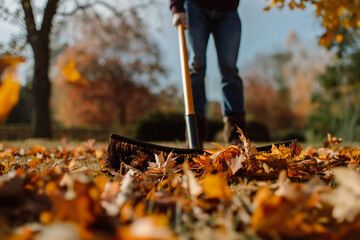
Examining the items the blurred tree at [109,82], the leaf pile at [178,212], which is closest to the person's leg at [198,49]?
the leaf pile at [178,212]

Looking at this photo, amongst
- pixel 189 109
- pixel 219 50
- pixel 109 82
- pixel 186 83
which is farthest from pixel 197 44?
pixel 109 82

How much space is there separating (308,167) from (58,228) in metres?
1.15

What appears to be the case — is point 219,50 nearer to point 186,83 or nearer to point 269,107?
point 186,83

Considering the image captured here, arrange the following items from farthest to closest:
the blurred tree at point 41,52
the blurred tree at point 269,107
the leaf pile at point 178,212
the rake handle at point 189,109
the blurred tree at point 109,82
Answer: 1. the blurred tree at point 269,107
2. the blurred tree at point 109,82
3. the blurred tree at point 41,52
4. the rake handle at point 189,109
5. the leaf pile at point 178,212

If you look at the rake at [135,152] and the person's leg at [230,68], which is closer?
the rake at [135,152]

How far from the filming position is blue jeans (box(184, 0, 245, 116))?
2.34 meters

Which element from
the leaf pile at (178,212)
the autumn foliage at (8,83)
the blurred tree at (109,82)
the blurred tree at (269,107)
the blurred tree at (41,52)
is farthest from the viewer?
the blurred tree at (269,107)

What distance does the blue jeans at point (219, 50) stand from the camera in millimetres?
2338

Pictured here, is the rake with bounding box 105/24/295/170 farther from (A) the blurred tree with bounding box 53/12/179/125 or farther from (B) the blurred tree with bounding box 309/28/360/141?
(A) the blurred tree with bounding box 53/12/179/125

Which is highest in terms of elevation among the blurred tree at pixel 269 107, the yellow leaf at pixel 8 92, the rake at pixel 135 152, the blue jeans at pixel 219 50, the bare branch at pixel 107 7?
the bare branch at pixel 107 7

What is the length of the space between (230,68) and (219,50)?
0.21 meters

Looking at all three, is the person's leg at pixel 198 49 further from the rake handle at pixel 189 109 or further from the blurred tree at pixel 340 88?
the blurred tree at pixel 340 88

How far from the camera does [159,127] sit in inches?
357

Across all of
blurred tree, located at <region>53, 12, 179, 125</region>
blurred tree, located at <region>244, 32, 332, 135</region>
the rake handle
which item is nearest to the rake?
the rake handle
